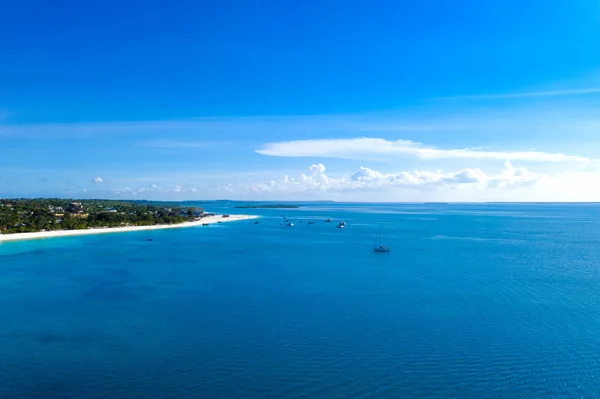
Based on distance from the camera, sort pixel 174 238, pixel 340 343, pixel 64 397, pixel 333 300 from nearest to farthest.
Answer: pixel 64 397
pixel 340 343
pixel 333 300
pixel 174 238

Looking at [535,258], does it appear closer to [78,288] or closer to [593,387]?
[593,387]

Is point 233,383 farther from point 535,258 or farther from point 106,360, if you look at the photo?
point 535,258

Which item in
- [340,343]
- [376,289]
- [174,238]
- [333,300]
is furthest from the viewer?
[174,238]

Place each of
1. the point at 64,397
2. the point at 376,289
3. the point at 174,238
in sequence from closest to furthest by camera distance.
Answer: the point at 64,397
the point at 376,289
the point at 174,238

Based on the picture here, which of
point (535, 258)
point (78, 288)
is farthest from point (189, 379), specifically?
point (535, 258)

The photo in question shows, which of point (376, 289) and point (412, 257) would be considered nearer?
point (376, 289)

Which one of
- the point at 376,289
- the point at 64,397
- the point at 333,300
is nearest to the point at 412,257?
the point at 376,289
